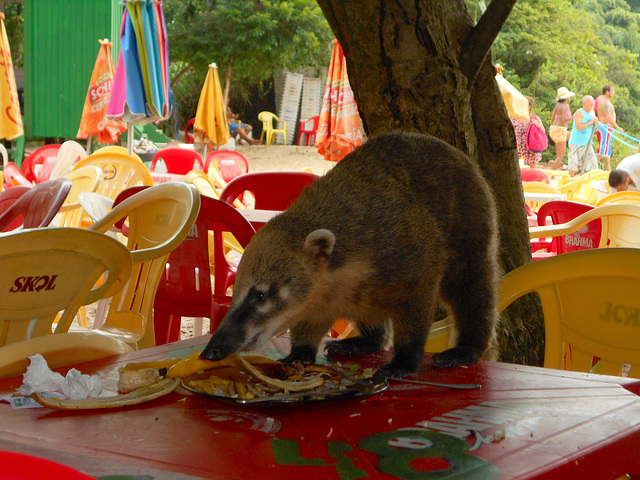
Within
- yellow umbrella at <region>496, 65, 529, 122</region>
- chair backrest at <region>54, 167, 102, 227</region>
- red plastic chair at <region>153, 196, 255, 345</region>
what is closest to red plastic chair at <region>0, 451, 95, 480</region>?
red plastic chair at <region>153, 196, 255, 345</region>

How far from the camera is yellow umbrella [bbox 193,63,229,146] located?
1304 cm

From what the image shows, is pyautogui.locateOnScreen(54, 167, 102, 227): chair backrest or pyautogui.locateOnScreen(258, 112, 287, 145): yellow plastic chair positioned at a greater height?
pyautogui.locateOnScreen(258, 112, 287, 145): yellow plastic chair

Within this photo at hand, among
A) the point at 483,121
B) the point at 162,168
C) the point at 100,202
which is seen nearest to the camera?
the point at 483,121

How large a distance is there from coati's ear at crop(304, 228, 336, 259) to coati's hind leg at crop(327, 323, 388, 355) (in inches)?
11.3

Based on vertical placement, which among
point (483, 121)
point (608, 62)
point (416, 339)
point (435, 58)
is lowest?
point (416, 339)

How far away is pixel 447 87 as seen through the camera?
2.88 m

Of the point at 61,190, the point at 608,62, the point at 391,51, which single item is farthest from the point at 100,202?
the point at 608,62

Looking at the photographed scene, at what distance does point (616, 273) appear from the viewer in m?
2.09

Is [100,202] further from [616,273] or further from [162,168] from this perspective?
[162,168]

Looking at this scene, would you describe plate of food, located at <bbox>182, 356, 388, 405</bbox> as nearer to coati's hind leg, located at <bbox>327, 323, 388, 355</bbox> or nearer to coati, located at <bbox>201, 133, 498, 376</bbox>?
coati, located at <bbox>201, 133, 498, 376</bbox>

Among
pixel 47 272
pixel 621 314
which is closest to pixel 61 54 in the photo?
pixel 47 272

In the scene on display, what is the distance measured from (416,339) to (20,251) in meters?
1.13

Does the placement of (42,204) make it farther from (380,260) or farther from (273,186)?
(273,186)

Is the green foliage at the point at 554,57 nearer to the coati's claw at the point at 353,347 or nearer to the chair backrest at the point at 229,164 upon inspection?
the chair backrest at the point at 229,164
